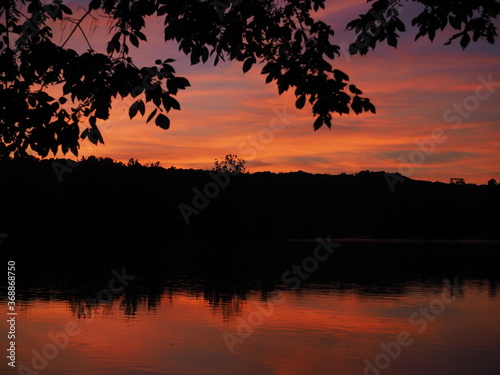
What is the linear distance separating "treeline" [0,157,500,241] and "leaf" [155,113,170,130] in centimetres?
10289

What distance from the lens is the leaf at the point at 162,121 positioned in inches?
350

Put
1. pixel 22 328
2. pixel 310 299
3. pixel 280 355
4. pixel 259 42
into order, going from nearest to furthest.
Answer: pixel 259 42 → pixel 280 355 → pixel 22 328 → pixel 310 299

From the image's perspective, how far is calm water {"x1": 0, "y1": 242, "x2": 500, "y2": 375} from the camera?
844 inches

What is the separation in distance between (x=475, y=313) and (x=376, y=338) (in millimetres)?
10152

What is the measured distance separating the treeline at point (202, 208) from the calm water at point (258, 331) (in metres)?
75.0

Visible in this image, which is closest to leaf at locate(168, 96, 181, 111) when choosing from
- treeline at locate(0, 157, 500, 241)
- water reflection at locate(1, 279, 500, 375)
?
water reflection at locate(1, 279, 500, 375)

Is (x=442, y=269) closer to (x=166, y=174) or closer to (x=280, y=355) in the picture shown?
(x=280, y=355)

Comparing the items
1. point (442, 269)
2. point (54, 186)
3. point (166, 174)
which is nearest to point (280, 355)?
point (442, 269)

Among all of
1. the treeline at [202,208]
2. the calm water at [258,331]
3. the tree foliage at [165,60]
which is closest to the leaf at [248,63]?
the tree foliage at [165,60]

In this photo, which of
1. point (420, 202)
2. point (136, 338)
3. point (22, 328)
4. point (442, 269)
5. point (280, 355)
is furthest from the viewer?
point (420, 202)

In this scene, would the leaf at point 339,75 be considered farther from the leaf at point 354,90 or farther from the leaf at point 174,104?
the leaf at point 174,104

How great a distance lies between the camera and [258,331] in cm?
2811

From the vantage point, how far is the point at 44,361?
21.3 meters

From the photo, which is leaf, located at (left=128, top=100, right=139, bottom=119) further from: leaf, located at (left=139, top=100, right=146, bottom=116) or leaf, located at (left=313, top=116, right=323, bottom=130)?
leaf, located at (left=313, top=116, right=323, bottom=130)
